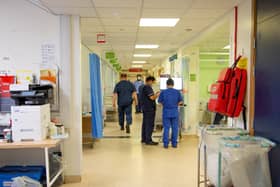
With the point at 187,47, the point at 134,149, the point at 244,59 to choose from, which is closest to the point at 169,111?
the point at 134,149

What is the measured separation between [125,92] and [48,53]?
3422mm

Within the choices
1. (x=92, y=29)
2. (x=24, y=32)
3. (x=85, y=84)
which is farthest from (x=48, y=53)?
(x=85, y=84)

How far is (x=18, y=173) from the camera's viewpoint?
3484mm

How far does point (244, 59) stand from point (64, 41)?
246cm

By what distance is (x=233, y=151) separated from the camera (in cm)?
242

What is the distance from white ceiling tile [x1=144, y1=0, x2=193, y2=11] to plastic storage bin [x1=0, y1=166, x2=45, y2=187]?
2.63 m

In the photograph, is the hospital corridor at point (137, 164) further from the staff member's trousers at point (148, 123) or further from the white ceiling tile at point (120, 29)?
the white ceiling tile at point (120, 29)

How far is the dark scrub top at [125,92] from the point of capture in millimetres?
7094

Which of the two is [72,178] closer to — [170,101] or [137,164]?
[137,164]

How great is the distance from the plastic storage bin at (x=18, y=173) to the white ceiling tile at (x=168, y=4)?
2627 millimetres

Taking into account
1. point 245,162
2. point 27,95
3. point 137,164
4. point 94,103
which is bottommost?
point 137,164

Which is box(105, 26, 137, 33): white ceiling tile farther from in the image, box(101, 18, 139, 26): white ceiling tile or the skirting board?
the skirting board

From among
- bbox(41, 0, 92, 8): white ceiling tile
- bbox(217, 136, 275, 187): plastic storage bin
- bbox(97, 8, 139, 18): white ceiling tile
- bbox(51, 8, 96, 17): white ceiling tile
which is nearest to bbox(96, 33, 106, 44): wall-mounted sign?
bbox(97, 8, 139, 18): white ceiling tile

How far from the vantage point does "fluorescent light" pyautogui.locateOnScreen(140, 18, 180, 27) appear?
4371 mm
